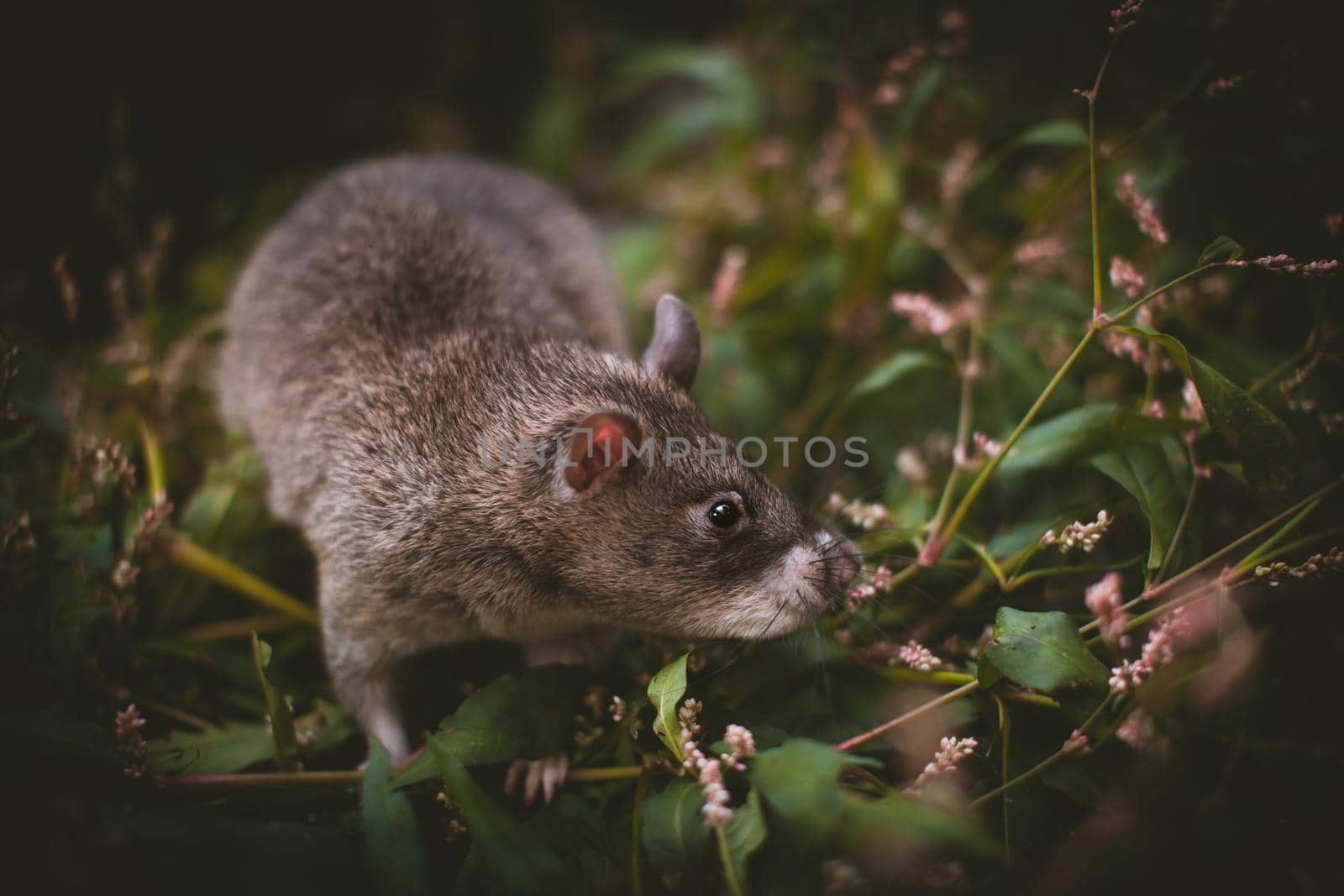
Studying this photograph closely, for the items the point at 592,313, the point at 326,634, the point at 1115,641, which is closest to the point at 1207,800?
the point at 1115,641

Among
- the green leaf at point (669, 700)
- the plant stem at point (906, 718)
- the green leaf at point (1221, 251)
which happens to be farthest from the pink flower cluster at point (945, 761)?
the green leaf at point (1221, 251)

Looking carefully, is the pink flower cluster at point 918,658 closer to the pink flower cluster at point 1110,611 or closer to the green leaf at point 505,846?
the pink flower cluster at point 1110,611

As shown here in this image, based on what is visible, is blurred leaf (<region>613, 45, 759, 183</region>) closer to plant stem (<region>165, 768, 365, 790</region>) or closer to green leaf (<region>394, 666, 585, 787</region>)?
green leaf (<region>394, 666, 585, 787</region>)

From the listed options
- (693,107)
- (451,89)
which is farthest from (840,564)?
(451,89)

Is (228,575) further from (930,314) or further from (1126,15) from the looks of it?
(1126,15)

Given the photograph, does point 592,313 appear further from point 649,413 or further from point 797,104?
point 797,104

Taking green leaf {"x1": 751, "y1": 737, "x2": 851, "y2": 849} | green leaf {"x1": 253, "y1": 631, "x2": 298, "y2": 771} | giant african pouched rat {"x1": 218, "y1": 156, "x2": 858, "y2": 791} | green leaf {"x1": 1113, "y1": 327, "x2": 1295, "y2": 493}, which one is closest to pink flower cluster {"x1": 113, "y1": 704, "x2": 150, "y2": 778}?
green leaf {"x1": 253, "y1": 631, "x2": 298, "y2": 771}
